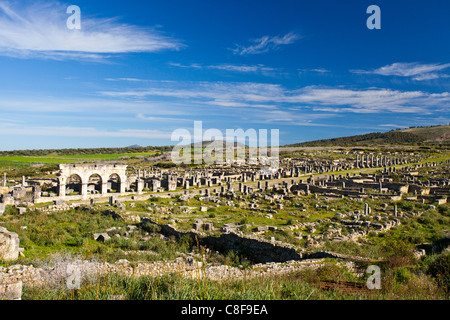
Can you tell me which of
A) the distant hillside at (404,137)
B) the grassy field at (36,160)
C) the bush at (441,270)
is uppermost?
the distant hillside at (404,137)

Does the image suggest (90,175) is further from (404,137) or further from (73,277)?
(404,137)

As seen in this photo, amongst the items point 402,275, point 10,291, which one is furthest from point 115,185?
point 402,275

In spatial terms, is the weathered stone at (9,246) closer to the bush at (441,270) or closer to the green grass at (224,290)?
the green grass at (224,290)

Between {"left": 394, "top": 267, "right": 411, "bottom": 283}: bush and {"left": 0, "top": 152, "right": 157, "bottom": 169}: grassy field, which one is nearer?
{"left": 394, "top": 267, "right": 411, "bottom": 283}: bush

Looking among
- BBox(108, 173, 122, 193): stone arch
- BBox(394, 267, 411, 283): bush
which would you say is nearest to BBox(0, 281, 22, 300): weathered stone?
BBox(394, 267, 411, 283): bush

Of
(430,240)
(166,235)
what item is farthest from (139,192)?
(430,240)

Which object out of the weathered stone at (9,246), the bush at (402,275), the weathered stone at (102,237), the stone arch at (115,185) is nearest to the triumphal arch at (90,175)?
the stone arch at (115,185)

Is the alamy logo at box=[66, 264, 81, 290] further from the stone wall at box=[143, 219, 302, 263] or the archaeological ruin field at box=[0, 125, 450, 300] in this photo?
the stone wall at box=[143, 219, 302, 263]

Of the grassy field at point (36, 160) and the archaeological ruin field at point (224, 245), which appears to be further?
the grassy field at point (36, 160)
